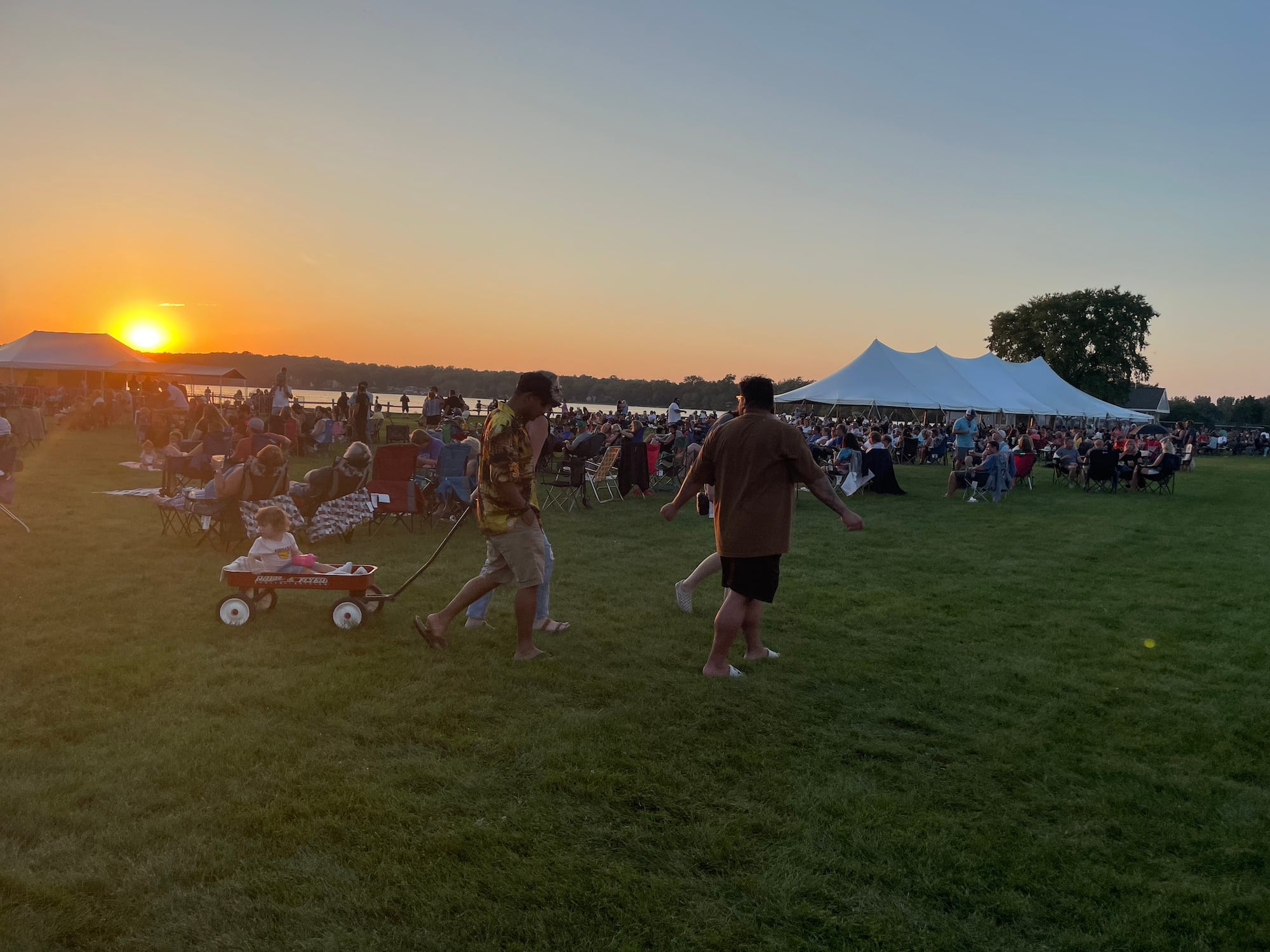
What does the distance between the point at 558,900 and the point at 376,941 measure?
55cm

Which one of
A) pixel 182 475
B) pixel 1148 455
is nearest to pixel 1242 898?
pixel 182 475

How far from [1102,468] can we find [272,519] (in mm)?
17055

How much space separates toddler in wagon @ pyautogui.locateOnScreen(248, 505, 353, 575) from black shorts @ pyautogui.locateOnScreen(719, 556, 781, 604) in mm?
2734

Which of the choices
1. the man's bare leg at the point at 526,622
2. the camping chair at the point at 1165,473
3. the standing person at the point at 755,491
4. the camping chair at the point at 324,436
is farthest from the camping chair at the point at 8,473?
the camping chair at the point at 1165,473

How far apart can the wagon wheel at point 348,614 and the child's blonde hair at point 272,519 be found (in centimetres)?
71

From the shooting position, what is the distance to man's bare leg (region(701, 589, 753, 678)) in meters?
4.70

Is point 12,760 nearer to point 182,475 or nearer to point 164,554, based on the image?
point 164,554

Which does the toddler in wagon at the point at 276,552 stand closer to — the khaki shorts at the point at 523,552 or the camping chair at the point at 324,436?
the khaki shorts at the point at 523,552

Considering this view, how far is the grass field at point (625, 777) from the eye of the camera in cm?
261

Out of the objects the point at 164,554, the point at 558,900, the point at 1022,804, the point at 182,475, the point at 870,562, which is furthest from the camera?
the point at 182,475

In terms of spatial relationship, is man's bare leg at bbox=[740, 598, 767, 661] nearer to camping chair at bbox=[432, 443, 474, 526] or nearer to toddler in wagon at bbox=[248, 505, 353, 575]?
toddler in wagon at bbox=[248, 505, 353, 575]

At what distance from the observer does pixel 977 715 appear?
4438 mm

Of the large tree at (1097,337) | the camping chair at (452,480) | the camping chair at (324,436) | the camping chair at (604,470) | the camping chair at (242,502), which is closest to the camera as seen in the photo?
the camping chair at (242,502)

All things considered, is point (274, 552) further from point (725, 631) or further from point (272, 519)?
point (725, 631)
